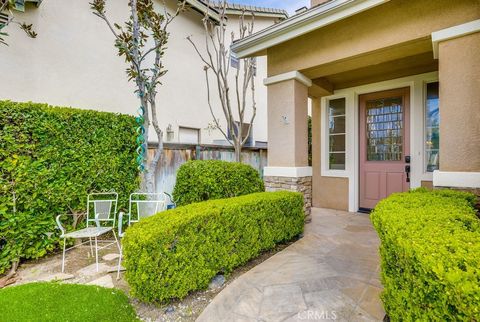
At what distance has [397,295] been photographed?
5.39 feet

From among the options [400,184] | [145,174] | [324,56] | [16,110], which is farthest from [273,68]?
[16,110]

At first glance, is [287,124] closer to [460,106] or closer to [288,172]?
[288,172]

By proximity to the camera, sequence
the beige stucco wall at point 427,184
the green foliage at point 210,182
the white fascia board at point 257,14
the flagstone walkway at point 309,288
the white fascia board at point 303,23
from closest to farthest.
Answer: the flagstone walkway at point 309,288, the white fascia board at point 303,23, the green foliage at point 210,182, the beige stucco wall at point 427,184, the white fascia board at point 257,14

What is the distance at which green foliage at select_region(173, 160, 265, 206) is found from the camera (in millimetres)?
4168

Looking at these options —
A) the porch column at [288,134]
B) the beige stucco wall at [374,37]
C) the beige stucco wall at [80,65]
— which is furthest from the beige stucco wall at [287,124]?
the beige stucco wall at [80,65]

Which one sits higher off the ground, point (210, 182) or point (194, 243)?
point (210, 182)

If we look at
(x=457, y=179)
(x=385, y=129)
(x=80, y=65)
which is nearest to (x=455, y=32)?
(x=457, y=179)

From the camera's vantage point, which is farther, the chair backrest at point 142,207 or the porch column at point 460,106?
the chair backrest at point 142,207

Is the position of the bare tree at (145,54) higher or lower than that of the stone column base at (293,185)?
higher

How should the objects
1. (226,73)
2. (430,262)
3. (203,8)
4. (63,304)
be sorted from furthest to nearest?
(203,8) → (226,73) → (63,304) → (430,262)

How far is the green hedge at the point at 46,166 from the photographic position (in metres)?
3.22

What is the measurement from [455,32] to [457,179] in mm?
1706

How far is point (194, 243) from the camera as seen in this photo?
8.21 ft

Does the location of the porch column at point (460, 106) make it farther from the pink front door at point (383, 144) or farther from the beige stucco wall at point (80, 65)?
the beige stucco wall at point (80, 65)
